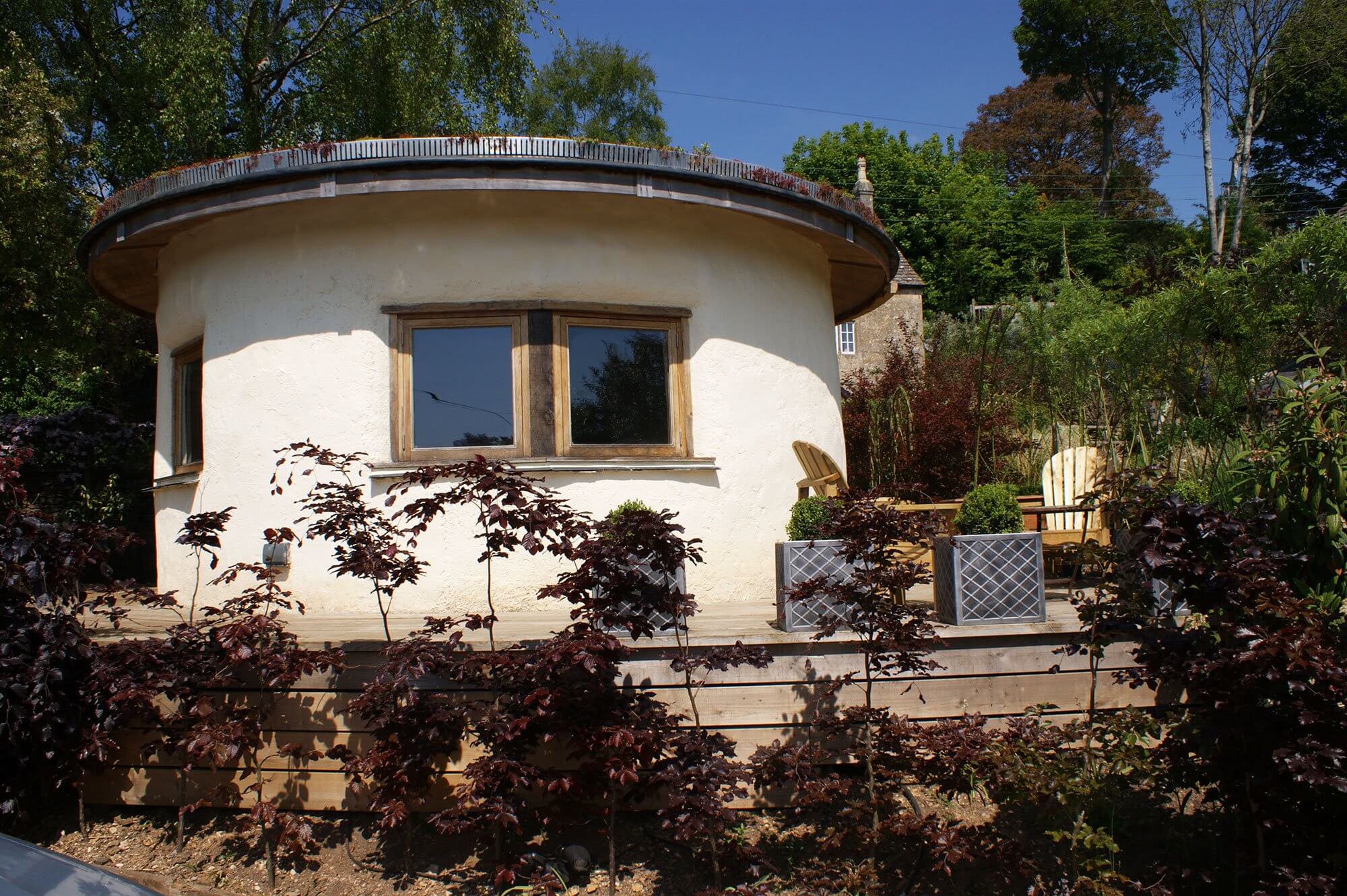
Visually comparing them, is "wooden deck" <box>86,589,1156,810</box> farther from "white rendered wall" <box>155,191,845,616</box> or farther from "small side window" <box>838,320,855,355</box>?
"small side window" <box>838,320,855,355</box>

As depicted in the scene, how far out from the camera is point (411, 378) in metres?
7.01

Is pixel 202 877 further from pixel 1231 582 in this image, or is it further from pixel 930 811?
pixel 1231 582

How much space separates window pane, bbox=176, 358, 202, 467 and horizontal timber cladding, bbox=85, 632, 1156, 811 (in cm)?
356

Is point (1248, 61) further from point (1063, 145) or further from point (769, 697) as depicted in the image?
point (769, 697)

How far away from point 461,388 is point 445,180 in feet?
4.87

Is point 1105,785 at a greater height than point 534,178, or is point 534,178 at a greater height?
point 534,178

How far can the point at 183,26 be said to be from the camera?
16453mm

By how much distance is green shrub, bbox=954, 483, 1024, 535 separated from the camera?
5363mm

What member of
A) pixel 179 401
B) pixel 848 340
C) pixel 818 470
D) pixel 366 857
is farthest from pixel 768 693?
pixel 848 340

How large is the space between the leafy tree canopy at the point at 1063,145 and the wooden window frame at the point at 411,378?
4065 centimetres

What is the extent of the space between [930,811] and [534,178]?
461 centimetres

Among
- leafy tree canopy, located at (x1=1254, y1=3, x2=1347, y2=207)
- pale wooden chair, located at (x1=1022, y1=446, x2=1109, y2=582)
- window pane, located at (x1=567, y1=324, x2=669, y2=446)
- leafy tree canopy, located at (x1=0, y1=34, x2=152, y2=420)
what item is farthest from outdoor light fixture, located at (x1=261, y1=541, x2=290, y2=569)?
leafy tree canopy, located at (x1=1254, y1=3, x2=1347, y2=207)

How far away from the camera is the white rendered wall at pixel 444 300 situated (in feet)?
22.7

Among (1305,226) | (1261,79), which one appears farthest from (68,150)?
(1261,79)
